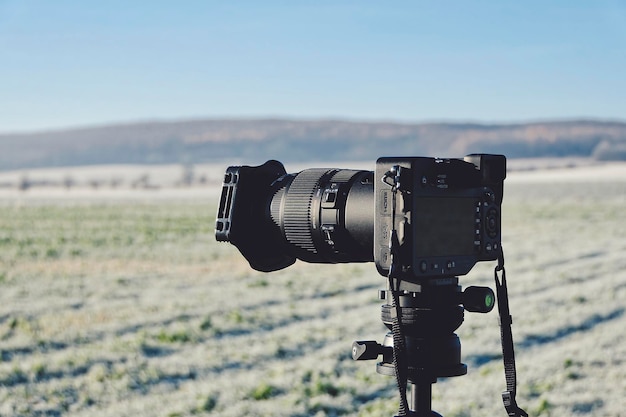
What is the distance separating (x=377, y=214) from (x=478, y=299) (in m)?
0.51

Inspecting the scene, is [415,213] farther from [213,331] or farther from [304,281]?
[304,281]

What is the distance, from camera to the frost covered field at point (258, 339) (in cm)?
667

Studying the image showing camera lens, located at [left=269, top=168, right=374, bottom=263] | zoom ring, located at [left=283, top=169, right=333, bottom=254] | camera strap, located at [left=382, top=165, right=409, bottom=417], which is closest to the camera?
camera strap, located at [left=382, top=165, right=409, bottom=417]

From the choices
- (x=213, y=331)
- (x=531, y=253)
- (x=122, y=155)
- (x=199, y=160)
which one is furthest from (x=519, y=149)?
(x=213, y=331)

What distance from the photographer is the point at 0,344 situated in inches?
347

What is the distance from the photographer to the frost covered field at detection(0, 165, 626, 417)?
21.9 feet

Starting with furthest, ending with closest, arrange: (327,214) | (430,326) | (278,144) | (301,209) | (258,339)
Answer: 1. (278,144)
2. (258,339)
3. (301,209)
4. (327,214)
5. (430,326)

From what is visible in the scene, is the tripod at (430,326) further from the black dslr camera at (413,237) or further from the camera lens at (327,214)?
the camera lens at (327,214)

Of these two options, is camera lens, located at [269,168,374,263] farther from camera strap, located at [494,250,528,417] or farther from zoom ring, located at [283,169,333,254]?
camera strap, located at [494,250,528,417]

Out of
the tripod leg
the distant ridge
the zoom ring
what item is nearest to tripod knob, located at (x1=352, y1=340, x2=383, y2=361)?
the tripod leg

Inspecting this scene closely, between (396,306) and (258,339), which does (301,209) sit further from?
(258,339)

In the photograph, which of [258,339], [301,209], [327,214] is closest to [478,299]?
[327,214]

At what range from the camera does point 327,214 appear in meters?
3.42

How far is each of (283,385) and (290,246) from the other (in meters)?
3.56
